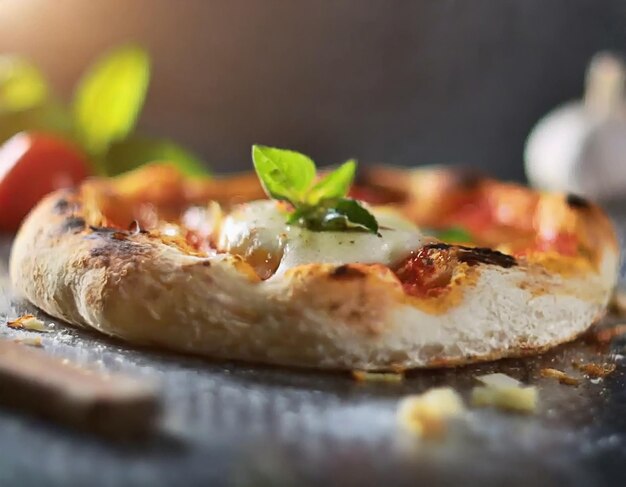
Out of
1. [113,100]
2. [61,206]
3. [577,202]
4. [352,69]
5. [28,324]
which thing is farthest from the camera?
[352,69]

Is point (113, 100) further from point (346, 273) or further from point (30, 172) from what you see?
point (346, 273)

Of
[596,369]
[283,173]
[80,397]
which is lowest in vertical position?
[596,369]

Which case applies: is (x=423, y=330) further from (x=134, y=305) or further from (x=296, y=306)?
(x=134, y=305)

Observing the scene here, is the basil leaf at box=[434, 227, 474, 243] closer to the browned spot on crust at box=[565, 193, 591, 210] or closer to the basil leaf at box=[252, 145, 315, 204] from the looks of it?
the browned spot on crust at box=[565, 193, 591, 210]

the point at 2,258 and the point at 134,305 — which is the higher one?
the point at 134,305

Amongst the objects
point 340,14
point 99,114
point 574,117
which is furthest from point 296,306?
point 340,14

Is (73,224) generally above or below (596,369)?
above

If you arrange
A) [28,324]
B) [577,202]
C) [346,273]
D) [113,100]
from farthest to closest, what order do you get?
1. [113,100]
2. [577,202]
3. [28,324]
4. [346,273]

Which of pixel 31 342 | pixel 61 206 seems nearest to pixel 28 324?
pixel 31 342
